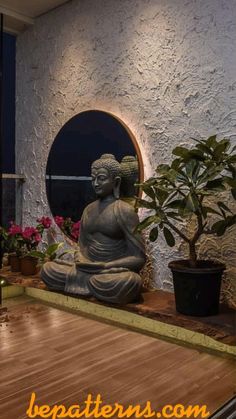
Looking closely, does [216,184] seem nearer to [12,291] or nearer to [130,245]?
[130,245]

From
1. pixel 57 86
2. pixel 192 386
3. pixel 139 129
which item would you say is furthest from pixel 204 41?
pixel 192 386

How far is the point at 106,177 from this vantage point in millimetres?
2420

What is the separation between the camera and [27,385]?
4.83 feet

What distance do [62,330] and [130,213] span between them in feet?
2.64

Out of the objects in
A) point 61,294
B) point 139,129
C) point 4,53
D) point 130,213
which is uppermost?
point 4,53

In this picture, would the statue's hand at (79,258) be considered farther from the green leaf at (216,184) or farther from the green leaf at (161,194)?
the green leaf at (216,184)

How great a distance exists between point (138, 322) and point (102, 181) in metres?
0.90

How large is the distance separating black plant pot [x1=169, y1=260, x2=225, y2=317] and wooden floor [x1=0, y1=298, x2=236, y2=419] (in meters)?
0.25

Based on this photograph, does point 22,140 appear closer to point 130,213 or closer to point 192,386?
point 130,213

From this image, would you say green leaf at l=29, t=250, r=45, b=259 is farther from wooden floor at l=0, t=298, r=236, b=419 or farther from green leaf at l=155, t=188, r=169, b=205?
green leaf at l=155, t=188, r=169, b=205

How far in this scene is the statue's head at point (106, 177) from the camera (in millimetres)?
2420

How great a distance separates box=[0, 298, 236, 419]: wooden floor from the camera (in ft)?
4.59

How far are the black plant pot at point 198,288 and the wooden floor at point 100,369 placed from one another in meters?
0.25

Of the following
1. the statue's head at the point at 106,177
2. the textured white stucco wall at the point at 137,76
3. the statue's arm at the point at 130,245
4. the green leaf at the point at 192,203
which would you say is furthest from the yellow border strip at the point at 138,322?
the statue's head at the point at 106,177
